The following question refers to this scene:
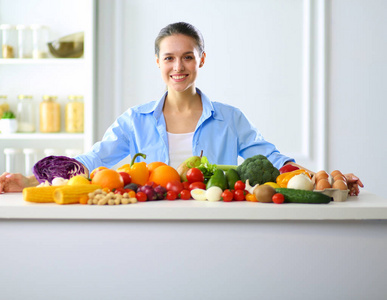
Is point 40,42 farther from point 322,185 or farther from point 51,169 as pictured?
point 322,185

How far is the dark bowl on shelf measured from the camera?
3.16 m

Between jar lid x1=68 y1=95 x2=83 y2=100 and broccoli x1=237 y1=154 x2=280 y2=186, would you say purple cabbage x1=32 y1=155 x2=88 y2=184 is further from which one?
jar lid x1=68 y1=95 x2=83 y2=100

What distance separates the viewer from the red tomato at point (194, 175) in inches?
55.5

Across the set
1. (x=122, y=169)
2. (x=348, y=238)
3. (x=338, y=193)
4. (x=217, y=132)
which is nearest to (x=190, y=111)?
(x=217, y=132)

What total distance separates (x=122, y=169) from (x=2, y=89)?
224 centimetres

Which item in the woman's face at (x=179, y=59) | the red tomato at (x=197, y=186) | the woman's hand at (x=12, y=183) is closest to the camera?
the red tomato at (x=197, y=186)

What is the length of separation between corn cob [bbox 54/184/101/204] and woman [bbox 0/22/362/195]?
892 millimetres

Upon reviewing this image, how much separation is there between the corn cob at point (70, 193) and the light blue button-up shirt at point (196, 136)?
985 millimetres

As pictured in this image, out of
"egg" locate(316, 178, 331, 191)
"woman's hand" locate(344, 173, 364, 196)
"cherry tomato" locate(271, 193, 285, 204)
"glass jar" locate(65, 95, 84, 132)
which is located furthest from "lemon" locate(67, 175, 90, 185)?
"glass jar" locate(65, 95, 84, 132)

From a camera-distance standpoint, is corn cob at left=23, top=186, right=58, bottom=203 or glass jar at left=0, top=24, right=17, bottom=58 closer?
corn cob at left=23, top=186, right=58, bottom=203

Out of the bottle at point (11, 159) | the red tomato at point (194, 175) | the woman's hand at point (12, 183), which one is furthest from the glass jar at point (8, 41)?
the red tomato at point (194, 175)

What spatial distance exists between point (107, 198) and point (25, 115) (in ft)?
7.31

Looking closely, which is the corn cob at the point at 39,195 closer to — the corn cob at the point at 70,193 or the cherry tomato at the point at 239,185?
the corn cob at the point at 70,193

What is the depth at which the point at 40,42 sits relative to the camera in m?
3.23
